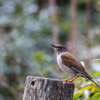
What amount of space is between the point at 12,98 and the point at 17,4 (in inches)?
127

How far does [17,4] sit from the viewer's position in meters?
8.23

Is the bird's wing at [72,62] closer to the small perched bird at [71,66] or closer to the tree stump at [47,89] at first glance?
the small perched bird at [71,66]

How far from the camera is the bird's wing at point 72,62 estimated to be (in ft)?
11.1

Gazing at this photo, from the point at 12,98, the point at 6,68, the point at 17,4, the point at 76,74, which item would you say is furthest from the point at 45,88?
the point at 17,4

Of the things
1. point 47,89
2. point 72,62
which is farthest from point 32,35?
point 47,89

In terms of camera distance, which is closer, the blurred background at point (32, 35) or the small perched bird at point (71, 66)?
the small perched bird at point (71, 66)

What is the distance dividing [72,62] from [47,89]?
1112 millimetres

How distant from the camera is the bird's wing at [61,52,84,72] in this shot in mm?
3388

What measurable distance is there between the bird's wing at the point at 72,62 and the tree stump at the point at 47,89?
2.65 feet

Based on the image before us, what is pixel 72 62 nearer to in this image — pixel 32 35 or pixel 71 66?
pixel 71 66

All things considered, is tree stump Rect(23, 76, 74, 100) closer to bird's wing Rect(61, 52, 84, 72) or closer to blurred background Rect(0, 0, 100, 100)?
bird's wing Rect(61, 52, 84, 72)

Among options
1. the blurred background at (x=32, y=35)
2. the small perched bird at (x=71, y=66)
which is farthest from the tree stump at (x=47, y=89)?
the blurred background at (x=32, y=35)

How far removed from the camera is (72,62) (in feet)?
11.6

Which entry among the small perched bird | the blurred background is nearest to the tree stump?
the small perched bird
